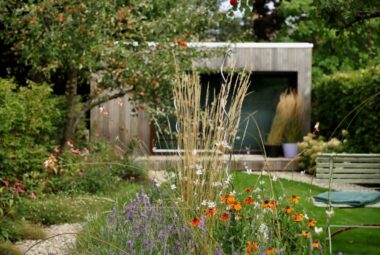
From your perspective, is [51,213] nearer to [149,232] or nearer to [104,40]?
[104,40]

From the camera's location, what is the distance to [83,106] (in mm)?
9203

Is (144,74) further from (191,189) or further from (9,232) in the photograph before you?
(191,189)

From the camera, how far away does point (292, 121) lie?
12406 millimetres

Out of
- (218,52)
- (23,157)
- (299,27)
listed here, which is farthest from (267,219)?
(299,27)

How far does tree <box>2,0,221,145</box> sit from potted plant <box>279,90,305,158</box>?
3.20 metres

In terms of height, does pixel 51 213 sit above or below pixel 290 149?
below

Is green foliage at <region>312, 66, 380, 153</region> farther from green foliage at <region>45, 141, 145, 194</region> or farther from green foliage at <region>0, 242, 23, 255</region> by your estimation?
green foliage at <region>0, 242, 23, 255</region>

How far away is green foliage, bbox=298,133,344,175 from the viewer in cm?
1095

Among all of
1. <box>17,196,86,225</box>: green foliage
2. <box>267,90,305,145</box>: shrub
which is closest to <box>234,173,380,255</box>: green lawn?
<box>17,196,86,225</box>: green foliage

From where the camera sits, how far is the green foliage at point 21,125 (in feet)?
20.3

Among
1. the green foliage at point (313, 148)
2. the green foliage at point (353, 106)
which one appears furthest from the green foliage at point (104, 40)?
the green foliage at point (313, 148)

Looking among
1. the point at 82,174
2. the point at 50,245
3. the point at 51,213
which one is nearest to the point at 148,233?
the point at 50,245

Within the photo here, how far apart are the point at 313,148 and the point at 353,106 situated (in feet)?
2.93

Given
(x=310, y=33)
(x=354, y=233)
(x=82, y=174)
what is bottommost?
(x=354, y=233)
